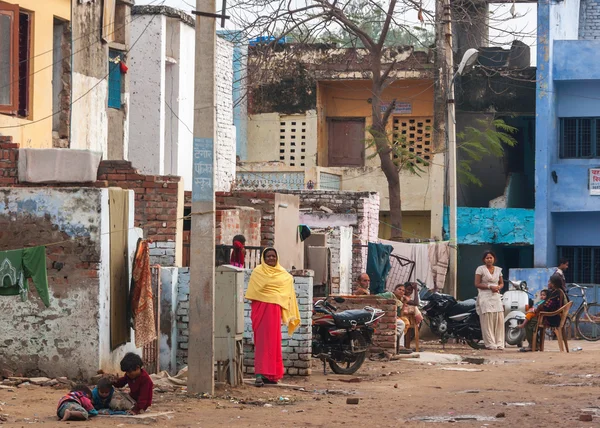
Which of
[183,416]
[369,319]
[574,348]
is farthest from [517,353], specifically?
[183,416]

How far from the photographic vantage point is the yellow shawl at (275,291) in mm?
13453

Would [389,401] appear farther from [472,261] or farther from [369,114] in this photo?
[369,114]

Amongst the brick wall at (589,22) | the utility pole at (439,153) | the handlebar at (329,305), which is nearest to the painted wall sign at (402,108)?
the utility pole at (439,153)

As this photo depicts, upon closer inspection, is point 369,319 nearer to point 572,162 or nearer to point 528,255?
point 572,162

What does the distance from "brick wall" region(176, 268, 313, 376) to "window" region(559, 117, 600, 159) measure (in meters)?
16.5

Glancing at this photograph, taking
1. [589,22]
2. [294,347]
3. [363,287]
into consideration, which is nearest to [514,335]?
[363,287]

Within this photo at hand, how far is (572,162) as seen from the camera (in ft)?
97.2

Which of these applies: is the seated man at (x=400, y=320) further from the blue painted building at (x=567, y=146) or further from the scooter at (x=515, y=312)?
the blue painted building at (x=567, y=146)

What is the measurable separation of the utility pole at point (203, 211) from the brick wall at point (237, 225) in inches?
186

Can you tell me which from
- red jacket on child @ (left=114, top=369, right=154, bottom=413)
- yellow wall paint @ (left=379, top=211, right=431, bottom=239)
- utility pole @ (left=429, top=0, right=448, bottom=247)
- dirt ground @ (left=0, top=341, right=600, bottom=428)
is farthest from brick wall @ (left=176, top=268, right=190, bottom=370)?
yellow wall paint @ (left=379, top=211, right=431, bottom=239)

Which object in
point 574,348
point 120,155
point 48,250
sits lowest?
point 574,348

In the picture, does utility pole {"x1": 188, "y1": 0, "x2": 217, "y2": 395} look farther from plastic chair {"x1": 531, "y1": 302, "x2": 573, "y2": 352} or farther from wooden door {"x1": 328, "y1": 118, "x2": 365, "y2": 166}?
wooden door {"x1": 328, "y1": 118, "x2": 365, "y2": 166}

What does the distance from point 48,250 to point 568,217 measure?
20159 mm

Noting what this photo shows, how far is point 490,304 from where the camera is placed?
1981cm
